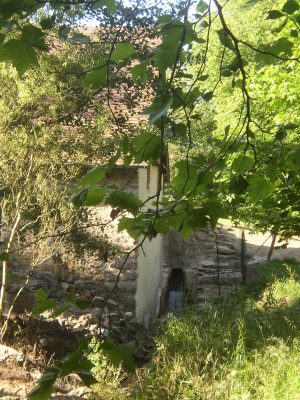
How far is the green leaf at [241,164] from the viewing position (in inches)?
75.6

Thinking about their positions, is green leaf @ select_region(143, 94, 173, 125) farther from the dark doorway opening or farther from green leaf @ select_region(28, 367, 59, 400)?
the dark doorway opening

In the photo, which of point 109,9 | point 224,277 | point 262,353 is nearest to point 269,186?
point 109,9

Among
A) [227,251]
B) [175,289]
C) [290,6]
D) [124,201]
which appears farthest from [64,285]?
[227,251]

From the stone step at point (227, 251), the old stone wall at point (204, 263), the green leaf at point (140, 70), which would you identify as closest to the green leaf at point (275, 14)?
the green leaf at point (140, 70)

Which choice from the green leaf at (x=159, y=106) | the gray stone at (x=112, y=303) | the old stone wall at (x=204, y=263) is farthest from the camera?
the old stone wall at (x=204, y=263)

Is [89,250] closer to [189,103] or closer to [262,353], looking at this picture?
[262,353]

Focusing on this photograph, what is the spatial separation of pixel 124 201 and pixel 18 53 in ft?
1.71

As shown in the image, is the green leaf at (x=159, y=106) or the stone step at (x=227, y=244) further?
the stone step at (x=227, y=244)

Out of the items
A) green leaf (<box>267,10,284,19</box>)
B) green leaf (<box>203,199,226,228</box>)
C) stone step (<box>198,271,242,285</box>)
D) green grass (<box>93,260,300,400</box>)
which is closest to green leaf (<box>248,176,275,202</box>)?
green leaf (<box>203,199,226,228</box>)

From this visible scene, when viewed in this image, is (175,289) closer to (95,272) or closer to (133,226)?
(95,272)

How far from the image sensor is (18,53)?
1.42 metres

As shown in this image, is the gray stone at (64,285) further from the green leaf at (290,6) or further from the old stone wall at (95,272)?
the green leaf at (290,6)

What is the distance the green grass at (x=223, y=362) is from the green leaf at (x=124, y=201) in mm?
3723

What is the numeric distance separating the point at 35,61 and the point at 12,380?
565 centimetres
